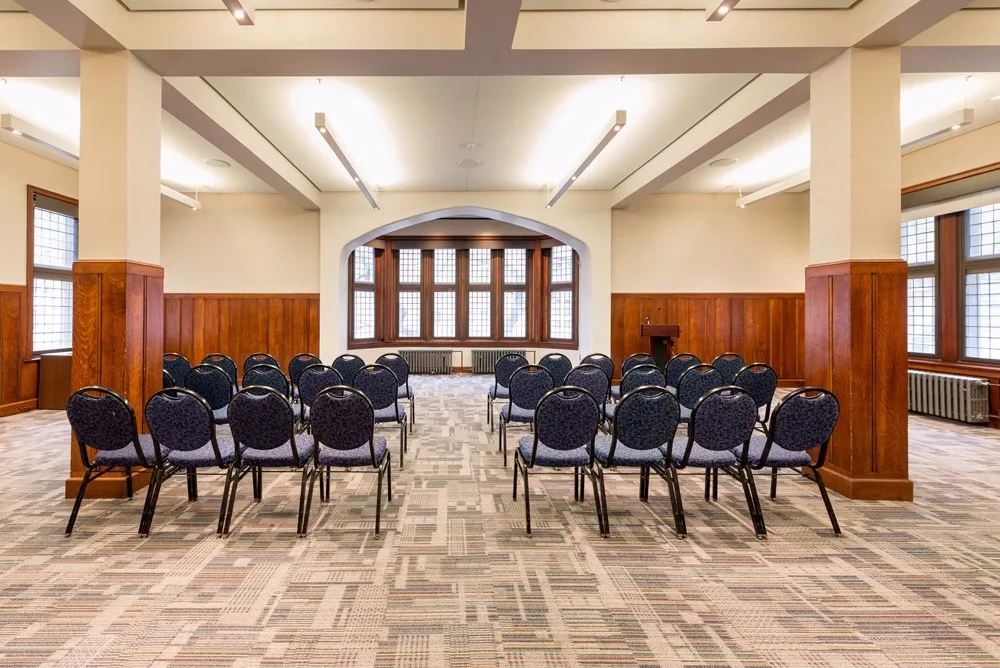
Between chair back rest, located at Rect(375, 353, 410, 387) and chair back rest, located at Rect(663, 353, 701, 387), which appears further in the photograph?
chair back rest, located at Rect(375, 353, 410, 387)

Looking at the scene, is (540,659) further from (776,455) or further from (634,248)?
(634,248)

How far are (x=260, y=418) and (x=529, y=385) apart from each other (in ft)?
8.61

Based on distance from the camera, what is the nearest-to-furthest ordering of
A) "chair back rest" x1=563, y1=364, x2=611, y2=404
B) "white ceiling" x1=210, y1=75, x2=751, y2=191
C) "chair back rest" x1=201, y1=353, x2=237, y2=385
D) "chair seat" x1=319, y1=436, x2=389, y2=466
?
1. "chair seat" x1=319, y1=436, x2=389, y2=466
2. "chair back rest" x1=563, y1=364, x2=611, y2=404
3. "white ceiling" x1=210, y1=75, x2=751, y2=191
4. "chair back rest" x1=201, y1=353, x2=237, y2=385

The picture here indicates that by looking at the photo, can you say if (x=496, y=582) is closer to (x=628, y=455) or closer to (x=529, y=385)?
(x=628, y=455)

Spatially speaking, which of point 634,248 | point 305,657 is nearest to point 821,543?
point 305,657

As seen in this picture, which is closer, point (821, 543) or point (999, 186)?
point (821, 543)

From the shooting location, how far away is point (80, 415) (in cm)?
304

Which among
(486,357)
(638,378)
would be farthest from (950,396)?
(486,357)

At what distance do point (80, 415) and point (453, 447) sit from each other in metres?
3.23

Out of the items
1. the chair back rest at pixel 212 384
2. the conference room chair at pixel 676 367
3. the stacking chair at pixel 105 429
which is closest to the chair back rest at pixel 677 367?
the conference room chair at pixel 676 367

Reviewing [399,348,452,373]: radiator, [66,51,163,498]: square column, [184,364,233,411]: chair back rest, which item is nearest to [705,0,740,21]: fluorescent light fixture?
[66,51,163,498]: square column

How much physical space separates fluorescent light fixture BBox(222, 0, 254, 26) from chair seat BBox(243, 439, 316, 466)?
299 centimetres

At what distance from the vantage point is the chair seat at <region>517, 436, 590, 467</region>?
3133 millimetres

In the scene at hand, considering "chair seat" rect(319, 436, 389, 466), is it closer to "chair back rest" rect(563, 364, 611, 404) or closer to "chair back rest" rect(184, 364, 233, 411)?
"chair back rest" rect(563, 364, 611, 404)
